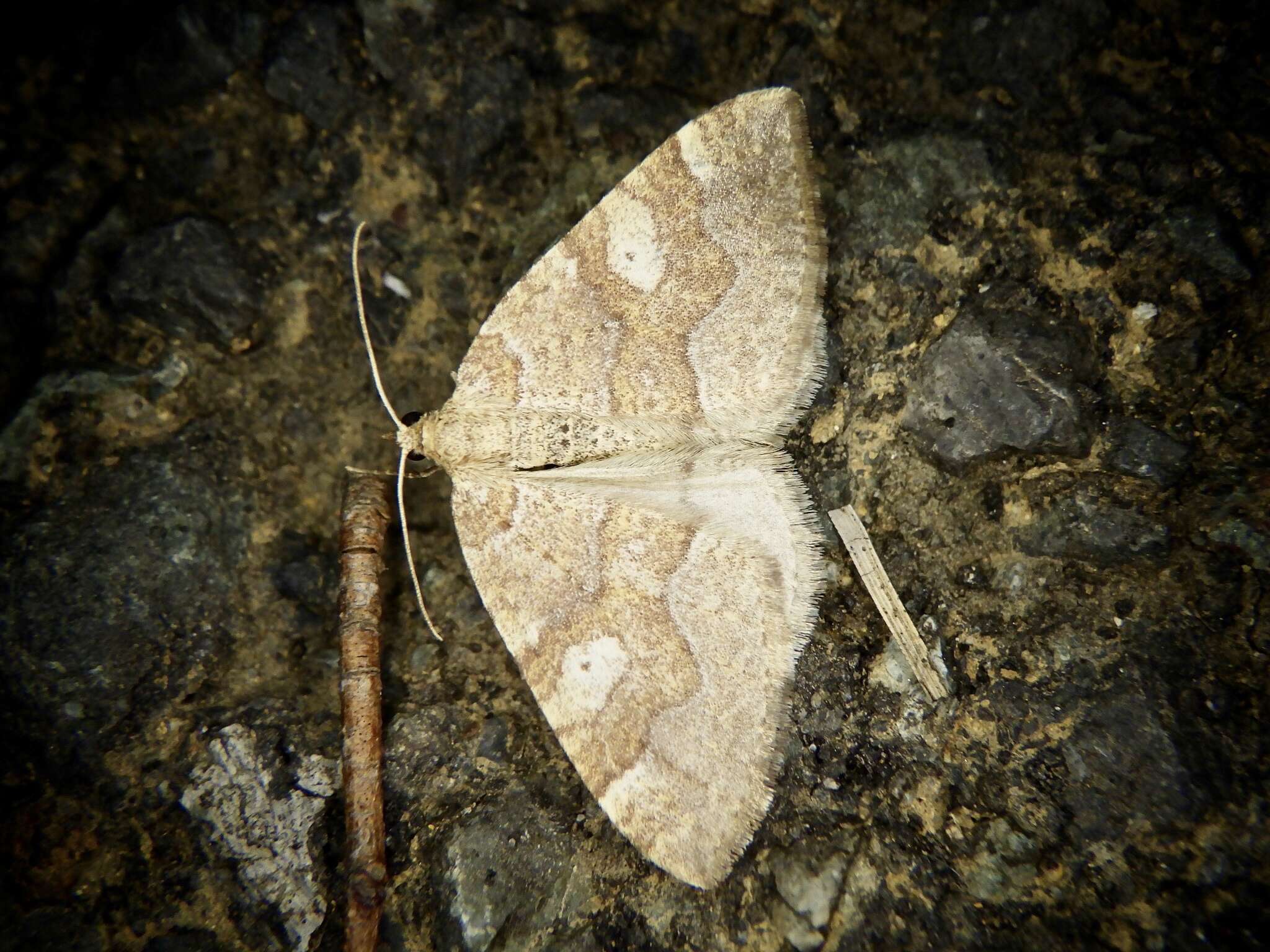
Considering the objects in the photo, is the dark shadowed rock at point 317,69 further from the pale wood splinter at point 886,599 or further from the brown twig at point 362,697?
the pale wood splinter at point 886,599

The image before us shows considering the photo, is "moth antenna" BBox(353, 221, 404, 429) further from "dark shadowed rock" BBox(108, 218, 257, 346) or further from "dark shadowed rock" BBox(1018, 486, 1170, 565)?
"dark shadowed rock" BBox(1018, 486, 1170, 565)

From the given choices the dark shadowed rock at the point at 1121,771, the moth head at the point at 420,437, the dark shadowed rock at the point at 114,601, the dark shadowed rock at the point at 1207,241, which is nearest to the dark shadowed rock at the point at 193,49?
the dark shadowed rock at the point at 114,601

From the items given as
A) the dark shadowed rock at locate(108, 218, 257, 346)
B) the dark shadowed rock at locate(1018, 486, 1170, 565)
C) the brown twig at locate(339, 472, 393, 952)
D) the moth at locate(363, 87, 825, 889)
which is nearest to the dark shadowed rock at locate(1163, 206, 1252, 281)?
the dark shadowed rock at locate(1018, 486, 1170, 565)

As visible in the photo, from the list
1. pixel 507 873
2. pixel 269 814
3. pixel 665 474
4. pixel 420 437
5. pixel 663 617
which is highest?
pixel 665 474

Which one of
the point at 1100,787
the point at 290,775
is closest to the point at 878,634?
the point at 1100,787

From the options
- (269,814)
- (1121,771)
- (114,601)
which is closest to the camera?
(1121,771)

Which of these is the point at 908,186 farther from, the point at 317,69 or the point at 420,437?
the point at 317,69

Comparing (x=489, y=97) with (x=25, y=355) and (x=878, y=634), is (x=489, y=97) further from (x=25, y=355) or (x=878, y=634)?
(x=878, y=634)

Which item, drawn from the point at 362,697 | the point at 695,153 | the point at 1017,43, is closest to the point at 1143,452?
the point at 1017,43
